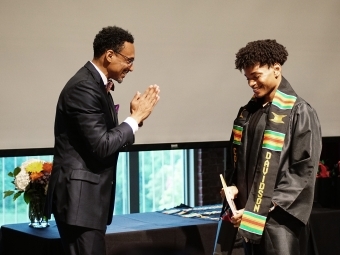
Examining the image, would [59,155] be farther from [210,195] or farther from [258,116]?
[210,195]

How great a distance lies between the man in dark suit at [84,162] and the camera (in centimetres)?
249

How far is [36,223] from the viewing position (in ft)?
11.4

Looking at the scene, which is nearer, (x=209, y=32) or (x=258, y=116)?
(x=258, y=116)

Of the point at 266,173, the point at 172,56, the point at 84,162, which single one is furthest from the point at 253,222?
the point at 172,56

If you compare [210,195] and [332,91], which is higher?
[332,91]

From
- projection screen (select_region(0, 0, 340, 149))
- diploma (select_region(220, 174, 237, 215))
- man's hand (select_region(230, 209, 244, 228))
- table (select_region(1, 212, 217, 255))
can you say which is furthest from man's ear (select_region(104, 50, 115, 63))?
projection screen (select_region(0, 0, 340, 149))

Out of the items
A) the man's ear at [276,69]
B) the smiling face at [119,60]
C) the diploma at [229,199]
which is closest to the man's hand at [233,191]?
the diploma at [229,199]

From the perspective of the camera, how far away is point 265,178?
102 inches

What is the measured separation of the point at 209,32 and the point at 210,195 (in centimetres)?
188

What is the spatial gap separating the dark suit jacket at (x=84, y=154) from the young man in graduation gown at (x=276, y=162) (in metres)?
0.53

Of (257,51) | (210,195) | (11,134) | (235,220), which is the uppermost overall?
(257,51)

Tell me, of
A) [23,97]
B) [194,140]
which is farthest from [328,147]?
[23,97]

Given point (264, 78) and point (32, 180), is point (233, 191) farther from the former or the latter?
point (32, 180)

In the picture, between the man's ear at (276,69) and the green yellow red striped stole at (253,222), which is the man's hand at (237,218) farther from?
the man's ear at (276,69)
